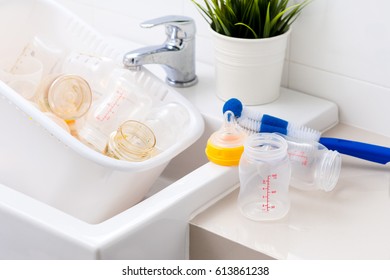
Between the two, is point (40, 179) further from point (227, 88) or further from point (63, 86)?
point (227, 88)

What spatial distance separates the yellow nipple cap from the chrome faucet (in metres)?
0.29

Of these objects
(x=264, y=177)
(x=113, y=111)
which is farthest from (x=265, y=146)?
(x=113, y=111)

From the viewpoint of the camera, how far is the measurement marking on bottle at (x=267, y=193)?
1110 millimetres

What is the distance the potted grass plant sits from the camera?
4.25 ft


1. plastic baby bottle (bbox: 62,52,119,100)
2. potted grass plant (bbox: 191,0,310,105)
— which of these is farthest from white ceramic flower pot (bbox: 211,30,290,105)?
plastic baby bottle (bbox: 62,52,119,100)

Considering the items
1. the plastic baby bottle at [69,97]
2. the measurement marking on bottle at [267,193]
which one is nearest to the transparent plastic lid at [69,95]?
the plastic baby bottle at [69,97]

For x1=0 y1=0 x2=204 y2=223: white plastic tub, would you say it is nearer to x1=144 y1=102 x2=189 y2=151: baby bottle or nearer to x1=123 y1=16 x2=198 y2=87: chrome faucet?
x1=144 y1=102 x2=189 y2=151: baby bottle

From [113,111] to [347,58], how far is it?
1.51 ft

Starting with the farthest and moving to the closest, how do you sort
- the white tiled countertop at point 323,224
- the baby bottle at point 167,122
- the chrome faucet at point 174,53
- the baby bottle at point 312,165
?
the chrome faucet at point 174,53, the baby bottle at point 167,122, the baby bottle at point 312,165, the white tiled countertop at point 323,224

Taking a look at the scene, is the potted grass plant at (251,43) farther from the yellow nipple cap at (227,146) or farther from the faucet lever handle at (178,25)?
the yellow nipple cap at (227,146)

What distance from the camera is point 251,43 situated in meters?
1.29

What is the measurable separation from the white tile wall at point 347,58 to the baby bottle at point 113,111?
13.0 inches

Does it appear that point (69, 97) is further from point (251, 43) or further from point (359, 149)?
point (359, 149)
